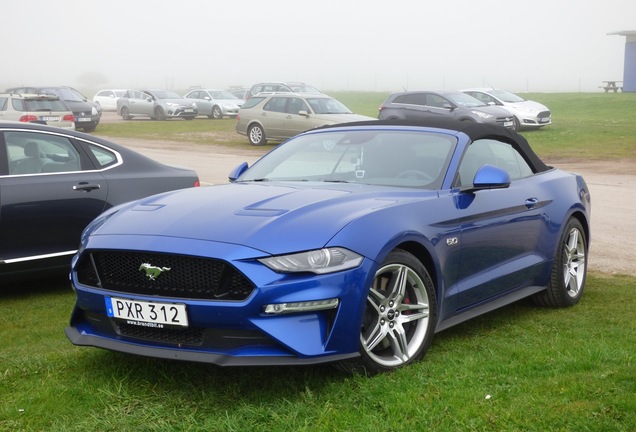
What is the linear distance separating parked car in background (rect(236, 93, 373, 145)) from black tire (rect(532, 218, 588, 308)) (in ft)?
63.6

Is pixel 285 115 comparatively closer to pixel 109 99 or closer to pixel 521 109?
pixel 521 109

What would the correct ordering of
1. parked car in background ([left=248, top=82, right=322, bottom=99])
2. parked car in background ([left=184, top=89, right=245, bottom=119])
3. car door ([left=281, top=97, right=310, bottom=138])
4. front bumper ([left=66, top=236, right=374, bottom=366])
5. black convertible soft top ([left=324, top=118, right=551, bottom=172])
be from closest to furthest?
1. front bumper ([left=66, top=236, right=374, bottom=366])
2. black convertible soft top ([left=324, top=118, right=551, bottom=172])
3. car door ([left=281, top=97, right=310, bottom=138])
4. parked car in background ([left=248, top=82, right=322, bottom=99])
5. parked car in background ([left=184, top=89, right=245, bottom=119])

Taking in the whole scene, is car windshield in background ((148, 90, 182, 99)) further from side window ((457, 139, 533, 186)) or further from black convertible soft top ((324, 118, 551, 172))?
side window ((457, 139, 533, 186))

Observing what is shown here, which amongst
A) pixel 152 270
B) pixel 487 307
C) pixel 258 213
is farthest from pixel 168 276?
pixel 487 307

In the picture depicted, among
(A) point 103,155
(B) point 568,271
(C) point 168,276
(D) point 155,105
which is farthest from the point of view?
(D) point 155,105

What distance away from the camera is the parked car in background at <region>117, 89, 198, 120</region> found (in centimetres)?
4438

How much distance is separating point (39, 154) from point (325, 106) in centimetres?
2042

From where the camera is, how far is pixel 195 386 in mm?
5035

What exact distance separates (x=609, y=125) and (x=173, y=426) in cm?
3021

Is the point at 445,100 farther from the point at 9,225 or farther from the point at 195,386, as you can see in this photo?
the point at 195,386

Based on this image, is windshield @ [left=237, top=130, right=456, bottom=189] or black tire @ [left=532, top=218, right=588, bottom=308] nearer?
windshield @ [left=237, top=130, right=456, bottom=189]

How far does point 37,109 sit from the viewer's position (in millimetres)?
28516

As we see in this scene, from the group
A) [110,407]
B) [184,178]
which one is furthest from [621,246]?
[110,407]

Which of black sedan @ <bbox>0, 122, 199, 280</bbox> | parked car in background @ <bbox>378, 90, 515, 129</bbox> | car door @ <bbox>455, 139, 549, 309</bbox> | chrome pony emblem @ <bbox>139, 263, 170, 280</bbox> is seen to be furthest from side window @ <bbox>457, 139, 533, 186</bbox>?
parked car in background @ <bbox>378, 90, 515, 129</bbox>
